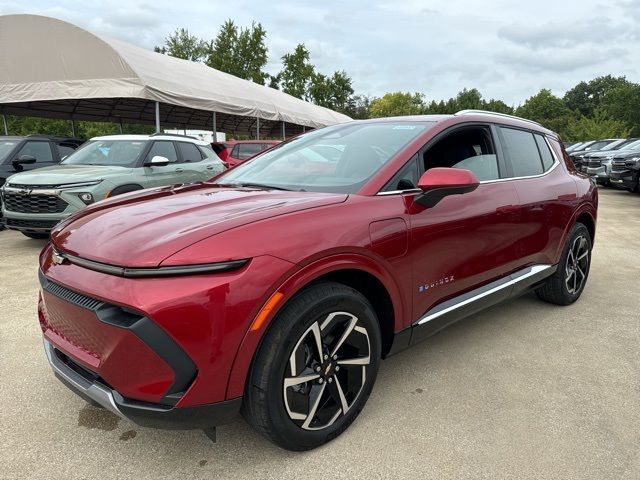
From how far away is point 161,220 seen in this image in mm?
1989

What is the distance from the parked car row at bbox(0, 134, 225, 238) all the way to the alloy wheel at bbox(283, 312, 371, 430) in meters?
5.13

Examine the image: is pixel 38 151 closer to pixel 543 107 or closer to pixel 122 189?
pixel 122 189

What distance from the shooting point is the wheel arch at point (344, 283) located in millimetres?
1771

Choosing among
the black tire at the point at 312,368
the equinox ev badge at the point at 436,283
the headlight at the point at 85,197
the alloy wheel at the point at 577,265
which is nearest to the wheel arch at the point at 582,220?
the alloy wheel at the point at 577,265

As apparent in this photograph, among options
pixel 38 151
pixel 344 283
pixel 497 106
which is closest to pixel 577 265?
pixel 344 283

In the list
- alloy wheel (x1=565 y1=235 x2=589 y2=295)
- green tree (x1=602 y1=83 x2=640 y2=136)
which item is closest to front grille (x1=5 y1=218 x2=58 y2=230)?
alloy wheel (x1=565 y1=235 x2=589 y2=295)

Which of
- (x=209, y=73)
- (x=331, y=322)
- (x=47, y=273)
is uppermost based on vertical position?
(x=209, y=73)

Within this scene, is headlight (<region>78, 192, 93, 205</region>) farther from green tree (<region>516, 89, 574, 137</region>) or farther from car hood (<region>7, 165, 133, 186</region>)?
green tree (<region>516, 89, 574, 137</region>)

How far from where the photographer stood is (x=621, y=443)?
2.20m

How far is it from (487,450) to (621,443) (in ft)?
2.21

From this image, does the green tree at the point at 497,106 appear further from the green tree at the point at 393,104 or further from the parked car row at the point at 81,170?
the parked car row at the point at 81,170

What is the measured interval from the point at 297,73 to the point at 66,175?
4168cm

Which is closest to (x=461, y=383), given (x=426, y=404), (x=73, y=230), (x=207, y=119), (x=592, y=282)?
(x=426, y=404)

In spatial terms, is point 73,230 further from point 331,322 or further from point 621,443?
point 621,443
